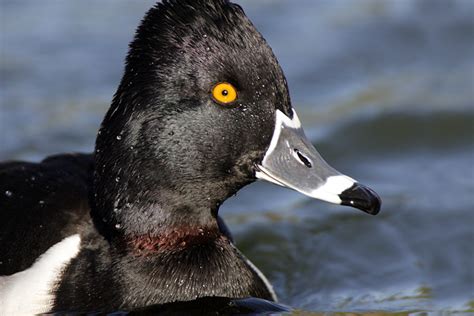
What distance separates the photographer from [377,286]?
7.50m

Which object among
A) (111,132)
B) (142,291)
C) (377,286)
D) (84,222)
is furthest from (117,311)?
(377,286)

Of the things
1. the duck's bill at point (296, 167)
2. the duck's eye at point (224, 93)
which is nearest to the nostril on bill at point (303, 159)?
the duck's bill at point (296, 167)

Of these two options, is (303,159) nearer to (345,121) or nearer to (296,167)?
(296,167)

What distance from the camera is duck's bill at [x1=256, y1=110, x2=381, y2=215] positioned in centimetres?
572

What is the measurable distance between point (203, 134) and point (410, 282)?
99.7 inches

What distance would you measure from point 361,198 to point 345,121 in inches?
172

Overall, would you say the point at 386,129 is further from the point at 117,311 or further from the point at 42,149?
the point at 117,311

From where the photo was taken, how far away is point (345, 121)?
9.91 m

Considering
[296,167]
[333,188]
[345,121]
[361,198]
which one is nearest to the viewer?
[361,198]

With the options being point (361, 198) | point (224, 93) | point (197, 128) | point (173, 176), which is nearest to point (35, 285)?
point (173, 176)

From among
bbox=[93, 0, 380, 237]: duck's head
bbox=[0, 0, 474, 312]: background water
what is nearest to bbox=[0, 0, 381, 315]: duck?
bbox=[93, 0, 380, 237]: duck's head

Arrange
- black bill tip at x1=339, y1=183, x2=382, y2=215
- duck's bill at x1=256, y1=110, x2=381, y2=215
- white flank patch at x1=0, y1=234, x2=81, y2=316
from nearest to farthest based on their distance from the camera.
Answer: black bill tip at x1=339, y1=183, x2=382, y2=215, duck's bill at x1=256, y1=110, x2=381, y2=215, white flank patch at x1=0, y1=234, x2=81, y2=316

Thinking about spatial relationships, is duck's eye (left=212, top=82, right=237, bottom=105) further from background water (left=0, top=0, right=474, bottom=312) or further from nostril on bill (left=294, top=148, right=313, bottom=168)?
background water (left=0, top=0, right=474, bottom=312)

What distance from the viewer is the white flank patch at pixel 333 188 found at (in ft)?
18.6
